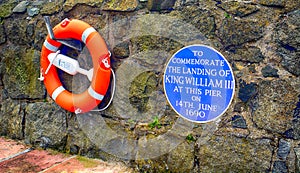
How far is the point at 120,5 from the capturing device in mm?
2693

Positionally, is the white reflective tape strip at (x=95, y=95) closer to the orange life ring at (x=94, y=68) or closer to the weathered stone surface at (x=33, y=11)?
the orange life ring at (x=94, y=68)

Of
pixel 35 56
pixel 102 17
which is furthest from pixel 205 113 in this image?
pixel 35 56

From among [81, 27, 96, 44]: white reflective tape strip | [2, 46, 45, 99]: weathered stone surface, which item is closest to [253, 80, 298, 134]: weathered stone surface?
[81, 27, 96, 44]: white reflective tape strip

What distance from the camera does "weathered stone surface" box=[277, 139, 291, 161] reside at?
7.41ft

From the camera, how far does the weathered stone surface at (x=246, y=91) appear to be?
2314 millimetres

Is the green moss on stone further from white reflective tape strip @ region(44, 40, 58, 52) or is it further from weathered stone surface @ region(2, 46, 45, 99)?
white reflective tape strip @ region(44, 40, 58, 52)

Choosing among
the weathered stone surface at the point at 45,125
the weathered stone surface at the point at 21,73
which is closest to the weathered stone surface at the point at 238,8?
the weathered stone surface at the point at 45,125

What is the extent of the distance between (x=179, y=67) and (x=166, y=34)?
0.77 feet

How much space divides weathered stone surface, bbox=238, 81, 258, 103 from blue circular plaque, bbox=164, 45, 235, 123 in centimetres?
5

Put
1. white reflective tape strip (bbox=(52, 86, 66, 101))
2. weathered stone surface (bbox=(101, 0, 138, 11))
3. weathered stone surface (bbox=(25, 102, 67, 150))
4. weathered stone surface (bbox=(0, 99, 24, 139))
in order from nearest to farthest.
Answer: weathered stone surface (bbox=(101, 0, 138, 11)) → white reflective tape strip (bbox=(52, 86, 66, 101)) → weathered stone surface (bbox=(25, 102, 67, 150)) → weathered stone surface (bbox=(0, 99, 24, 139))

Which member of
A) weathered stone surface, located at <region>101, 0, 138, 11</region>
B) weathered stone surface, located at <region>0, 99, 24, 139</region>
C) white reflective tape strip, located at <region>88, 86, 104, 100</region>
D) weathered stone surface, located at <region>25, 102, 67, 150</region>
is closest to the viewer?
weathered stone surface, located at <region>101, 0, 138, 11</region>

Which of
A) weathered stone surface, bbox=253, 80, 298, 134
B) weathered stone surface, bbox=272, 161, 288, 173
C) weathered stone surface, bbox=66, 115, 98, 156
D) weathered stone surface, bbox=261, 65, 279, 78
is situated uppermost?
weathered stone surface, bbox=261, 65, 279, 78

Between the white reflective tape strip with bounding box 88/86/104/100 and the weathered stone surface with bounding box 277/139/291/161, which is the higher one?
the white reflective tape strip with bounding box 88/86/104/100

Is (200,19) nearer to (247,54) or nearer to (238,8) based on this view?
(238,8)
